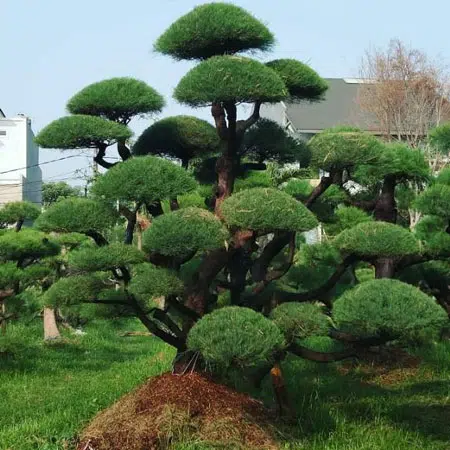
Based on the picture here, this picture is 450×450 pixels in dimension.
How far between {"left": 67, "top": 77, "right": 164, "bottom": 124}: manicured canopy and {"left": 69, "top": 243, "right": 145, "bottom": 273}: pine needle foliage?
892 mm

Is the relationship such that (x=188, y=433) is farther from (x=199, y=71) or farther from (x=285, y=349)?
(x=199, y=71)

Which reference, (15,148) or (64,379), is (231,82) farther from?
(15,148)

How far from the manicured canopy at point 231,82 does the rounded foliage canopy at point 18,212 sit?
4.26 metres

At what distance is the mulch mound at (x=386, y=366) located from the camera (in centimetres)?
526

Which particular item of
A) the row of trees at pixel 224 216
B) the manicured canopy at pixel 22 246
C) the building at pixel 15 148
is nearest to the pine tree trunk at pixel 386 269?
the row of trees at pixel 224 216

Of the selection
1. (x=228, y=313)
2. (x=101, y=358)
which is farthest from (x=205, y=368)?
(x=101, y=358)

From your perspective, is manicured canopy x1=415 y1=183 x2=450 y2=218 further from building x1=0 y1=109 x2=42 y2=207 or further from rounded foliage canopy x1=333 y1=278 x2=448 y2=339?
building x1=0 y1=109 x2=42 y2=207

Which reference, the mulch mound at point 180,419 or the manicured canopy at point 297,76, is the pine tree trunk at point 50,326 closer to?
the mulch mound at point 180,419

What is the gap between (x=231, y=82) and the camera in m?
3.32

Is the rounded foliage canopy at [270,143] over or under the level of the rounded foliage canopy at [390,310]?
over

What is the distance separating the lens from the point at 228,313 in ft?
9.93

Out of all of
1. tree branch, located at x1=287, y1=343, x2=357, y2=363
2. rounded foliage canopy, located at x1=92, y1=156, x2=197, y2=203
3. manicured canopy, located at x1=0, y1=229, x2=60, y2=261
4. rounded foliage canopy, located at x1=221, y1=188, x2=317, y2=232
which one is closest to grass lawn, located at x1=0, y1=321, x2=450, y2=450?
tree branch, located at x1=287, y1=343, x2=357, y2=363

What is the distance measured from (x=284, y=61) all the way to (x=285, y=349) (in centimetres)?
157

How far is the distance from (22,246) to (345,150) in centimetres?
345
